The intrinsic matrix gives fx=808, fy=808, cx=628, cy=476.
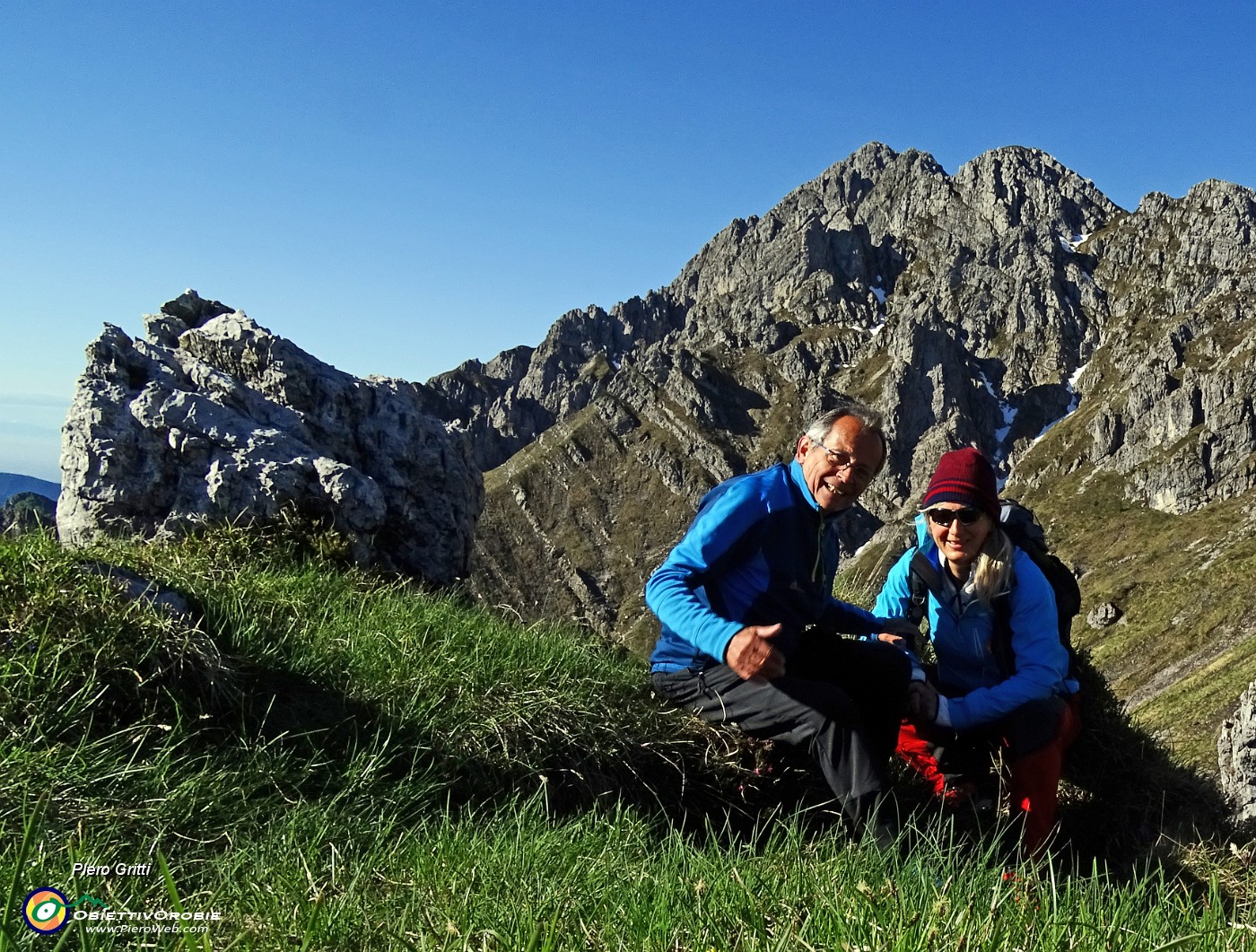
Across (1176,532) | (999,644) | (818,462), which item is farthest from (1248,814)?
(1176,532)

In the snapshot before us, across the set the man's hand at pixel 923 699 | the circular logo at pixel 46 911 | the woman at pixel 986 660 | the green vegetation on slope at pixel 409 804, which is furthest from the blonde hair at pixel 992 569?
the circular logo at pixel 46 911

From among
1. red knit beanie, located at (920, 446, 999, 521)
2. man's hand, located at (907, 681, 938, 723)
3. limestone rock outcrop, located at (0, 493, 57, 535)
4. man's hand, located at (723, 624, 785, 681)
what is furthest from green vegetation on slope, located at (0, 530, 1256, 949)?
red knit beanie, located at (920, 446, 999, 521)

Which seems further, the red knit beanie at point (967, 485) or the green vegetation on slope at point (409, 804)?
the red knit beanie at point (967, 485)

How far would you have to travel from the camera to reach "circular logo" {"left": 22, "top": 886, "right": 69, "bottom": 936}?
2.61 m

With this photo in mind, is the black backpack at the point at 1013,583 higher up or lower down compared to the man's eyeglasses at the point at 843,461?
lower down

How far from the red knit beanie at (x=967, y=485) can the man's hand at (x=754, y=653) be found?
70.6 inches

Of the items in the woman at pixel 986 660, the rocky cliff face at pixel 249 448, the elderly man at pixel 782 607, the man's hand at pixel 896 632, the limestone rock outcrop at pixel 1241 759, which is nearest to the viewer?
the elderly man at pixel 782 607

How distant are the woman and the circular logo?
5173mm

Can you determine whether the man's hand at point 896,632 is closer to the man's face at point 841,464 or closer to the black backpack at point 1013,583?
the black backpack at point 1013,583

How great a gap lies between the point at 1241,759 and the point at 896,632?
8.66 m

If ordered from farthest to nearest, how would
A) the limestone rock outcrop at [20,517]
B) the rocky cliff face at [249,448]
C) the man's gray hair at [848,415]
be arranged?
the rocky cliff face at [249,448] → the limestone rock outcrop at [20,517] → the man's gray hair at [848,415]

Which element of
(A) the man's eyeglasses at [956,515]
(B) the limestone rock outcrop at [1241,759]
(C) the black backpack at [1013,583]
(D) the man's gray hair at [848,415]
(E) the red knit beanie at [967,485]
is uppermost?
(D) the man's gray hair at [848,415]

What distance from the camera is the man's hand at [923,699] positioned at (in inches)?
234

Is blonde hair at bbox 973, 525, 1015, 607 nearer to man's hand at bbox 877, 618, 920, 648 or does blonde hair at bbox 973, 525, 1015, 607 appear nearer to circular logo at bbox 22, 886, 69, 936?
man's hand at bbox 877, 618, 920, 648
